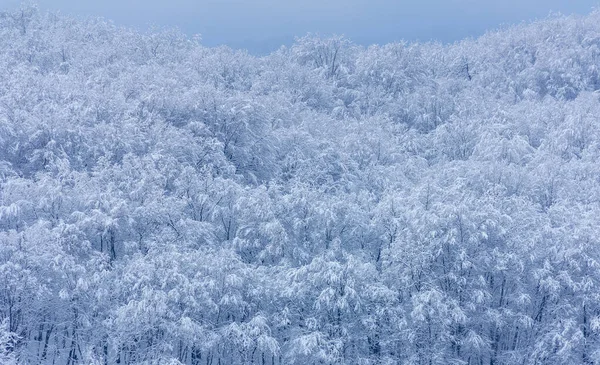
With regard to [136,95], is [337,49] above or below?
above

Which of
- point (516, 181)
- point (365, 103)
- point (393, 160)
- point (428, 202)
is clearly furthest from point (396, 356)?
point (365, 103)

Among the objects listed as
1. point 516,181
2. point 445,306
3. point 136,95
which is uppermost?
point 136,95

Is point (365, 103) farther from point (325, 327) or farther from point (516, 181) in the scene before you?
point (325, 327)

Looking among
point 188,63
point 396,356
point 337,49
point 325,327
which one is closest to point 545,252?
point 396,356

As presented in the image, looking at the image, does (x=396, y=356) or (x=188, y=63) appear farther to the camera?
(x=188, y=63)

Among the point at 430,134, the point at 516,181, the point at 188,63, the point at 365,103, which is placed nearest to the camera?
the point at 516,181

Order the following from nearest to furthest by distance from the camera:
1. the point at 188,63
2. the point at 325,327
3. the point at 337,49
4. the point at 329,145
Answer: the point at 325,327
the point at 329,145
the point at 188,63
the point at 337,49
